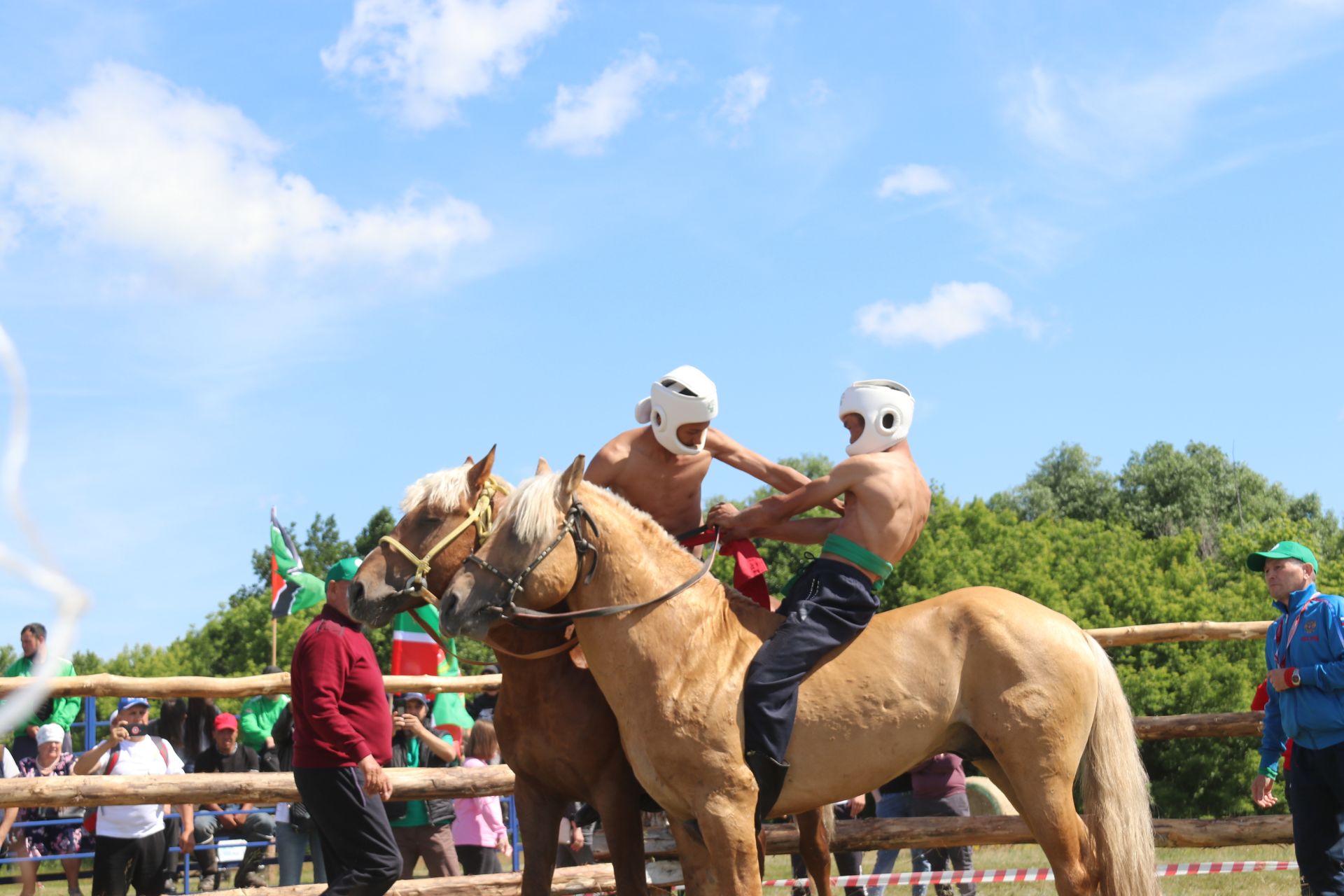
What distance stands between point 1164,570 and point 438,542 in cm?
3399

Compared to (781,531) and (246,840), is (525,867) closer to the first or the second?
(781,531)

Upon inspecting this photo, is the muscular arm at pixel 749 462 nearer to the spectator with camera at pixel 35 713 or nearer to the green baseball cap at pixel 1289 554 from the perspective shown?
the green baseball cap at pixel 1289 554

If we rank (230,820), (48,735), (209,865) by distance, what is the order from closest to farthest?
(48,735) → (209,865) → (230,820)

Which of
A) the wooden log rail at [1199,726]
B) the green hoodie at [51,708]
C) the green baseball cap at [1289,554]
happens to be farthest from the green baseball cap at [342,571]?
the wooden log rail at [1199,726]

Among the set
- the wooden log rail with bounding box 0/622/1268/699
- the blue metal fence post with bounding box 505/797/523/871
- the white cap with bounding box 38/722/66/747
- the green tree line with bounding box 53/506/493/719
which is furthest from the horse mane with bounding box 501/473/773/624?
the green tree line with bounding box 53/506/493/719

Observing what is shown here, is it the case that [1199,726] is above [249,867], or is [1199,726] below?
above

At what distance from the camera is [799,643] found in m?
5.20

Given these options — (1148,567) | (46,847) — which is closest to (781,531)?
(46,847)

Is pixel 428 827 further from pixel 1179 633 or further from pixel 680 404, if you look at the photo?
pixel 1179 633

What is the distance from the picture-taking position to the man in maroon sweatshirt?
18.5ft

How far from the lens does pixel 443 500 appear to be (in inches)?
217

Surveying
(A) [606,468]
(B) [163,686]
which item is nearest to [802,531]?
(A) [606,468]

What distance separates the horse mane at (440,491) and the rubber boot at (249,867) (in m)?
7.61

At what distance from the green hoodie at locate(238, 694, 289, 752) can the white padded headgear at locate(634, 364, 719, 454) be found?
7.20 meters
